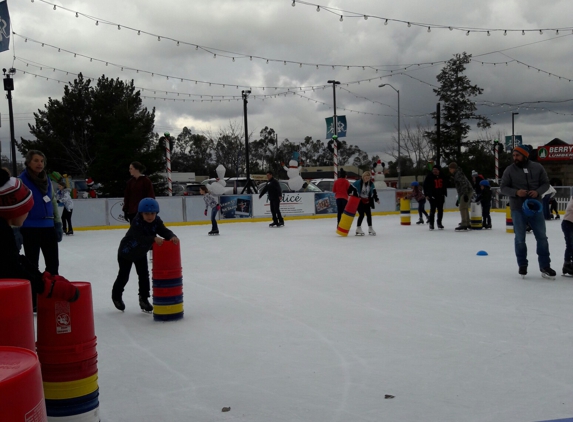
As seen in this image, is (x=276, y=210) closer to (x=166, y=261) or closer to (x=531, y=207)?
(x=531, y=207)

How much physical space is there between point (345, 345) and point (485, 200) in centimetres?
1231

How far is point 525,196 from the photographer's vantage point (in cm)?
743

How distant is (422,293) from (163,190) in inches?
1072

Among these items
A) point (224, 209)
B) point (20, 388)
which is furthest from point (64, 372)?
point (224, 209)

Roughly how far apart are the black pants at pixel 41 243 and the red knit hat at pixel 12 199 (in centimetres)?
291

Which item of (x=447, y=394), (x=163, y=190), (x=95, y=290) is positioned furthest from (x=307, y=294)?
(x=163, y=190)

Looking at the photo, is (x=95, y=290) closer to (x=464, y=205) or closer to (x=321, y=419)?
(x=321, y=419)

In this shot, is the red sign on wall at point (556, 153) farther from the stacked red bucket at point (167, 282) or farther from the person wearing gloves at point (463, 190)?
the stacked red bucket at point (167, 282)

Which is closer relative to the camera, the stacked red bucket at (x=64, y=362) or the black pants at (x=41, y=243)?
the stacked red bucket at (x=64, y=362)

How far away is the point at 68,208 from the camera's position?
1584cm

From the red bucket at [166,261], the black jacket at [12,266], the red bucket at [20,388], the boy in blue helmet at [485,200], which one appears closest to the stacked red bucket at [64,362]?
the black jacket at [12,266]

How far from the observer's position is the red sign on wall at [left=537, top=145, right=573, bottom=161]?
1855 inches

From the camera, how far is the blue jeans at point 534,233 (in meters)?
7.43

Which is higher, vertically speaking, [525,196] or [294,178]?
[294,178]
